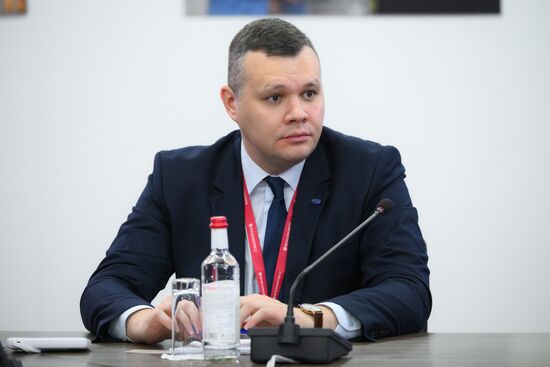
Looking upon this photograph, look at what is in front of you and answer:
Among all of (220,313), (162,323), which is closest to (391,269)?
(162,323)

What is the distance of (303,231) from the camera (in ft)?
8.57

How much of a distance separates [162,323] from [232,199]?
0.71 meters

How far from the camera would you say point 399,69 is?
4.34m

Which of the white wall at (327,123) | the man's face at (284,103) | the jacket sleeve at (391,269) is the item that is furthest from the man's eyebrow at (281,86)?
the white wall at (327,123)

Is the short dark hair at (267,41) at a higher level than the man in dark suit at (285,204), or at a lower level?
higher

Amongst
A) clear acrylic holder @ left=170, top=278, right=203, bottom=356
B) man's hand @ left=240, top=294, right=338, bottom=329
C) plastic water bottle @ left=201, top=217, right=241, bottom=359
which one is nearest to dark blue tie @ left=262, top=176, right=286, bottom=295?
man's hand @ left=240, top=294, right=338, bottom=329

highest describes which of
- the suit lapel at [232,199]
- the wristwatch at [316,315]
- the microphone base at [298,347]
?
the suit lapel at [232,199]

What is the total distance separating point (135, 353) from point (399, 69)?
277 cm

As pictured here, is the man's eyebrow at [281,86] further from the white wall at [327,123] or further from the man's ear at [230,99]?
the white wall at [327,123]

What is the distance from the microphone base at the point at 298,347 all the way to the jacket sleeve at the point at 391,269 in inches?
18.9

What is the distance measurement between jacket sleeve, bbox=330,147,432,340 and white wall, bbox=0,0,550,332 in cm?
157

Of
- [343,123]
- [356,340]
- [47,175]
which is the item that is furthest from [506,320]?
[47,175]

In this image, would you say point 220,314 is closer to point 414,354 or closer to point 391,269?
point 414,354

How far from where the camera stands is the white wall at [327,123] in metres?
4.26
